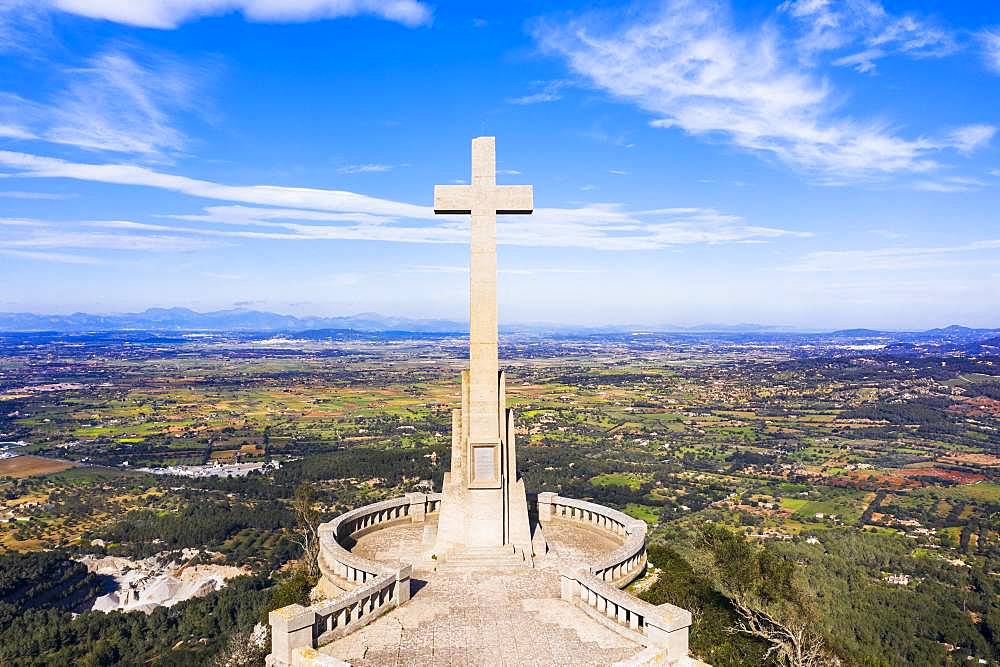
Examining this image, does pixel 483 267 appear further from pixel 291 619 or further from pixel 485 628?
pixel 291 619

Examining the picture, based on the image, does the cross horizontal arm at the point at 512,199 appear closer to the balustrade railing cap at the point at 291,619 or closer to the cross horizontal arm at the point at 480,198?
the cross horizontal arm at the point at 480,198

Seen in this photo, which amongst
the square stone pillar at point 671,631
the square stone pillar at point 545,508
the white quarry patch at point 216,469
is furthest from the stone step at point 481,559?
the white quarry patch at point 216,469

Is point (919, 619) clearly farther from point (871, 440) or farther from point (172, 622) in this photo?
point (871, 440)

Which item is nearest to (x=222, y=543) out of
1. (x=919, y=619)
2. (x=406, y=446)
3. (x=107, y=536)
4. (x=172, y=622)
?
(x=107, y=536)

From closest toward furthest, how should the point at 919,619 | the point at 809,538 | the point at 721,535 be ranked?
the point at 721,535 < the point at 919,619 < the point at 809,538

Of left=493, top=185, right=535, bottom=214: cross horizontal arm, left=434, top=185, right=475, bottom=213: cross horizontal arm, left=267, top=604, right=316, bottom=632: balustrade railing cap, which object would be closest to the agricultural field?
left=434, top=185, right=475, bottom=213: cross horizontal arm

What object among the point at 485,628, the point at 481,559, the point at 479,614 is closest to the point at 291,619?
the point at 485,628
